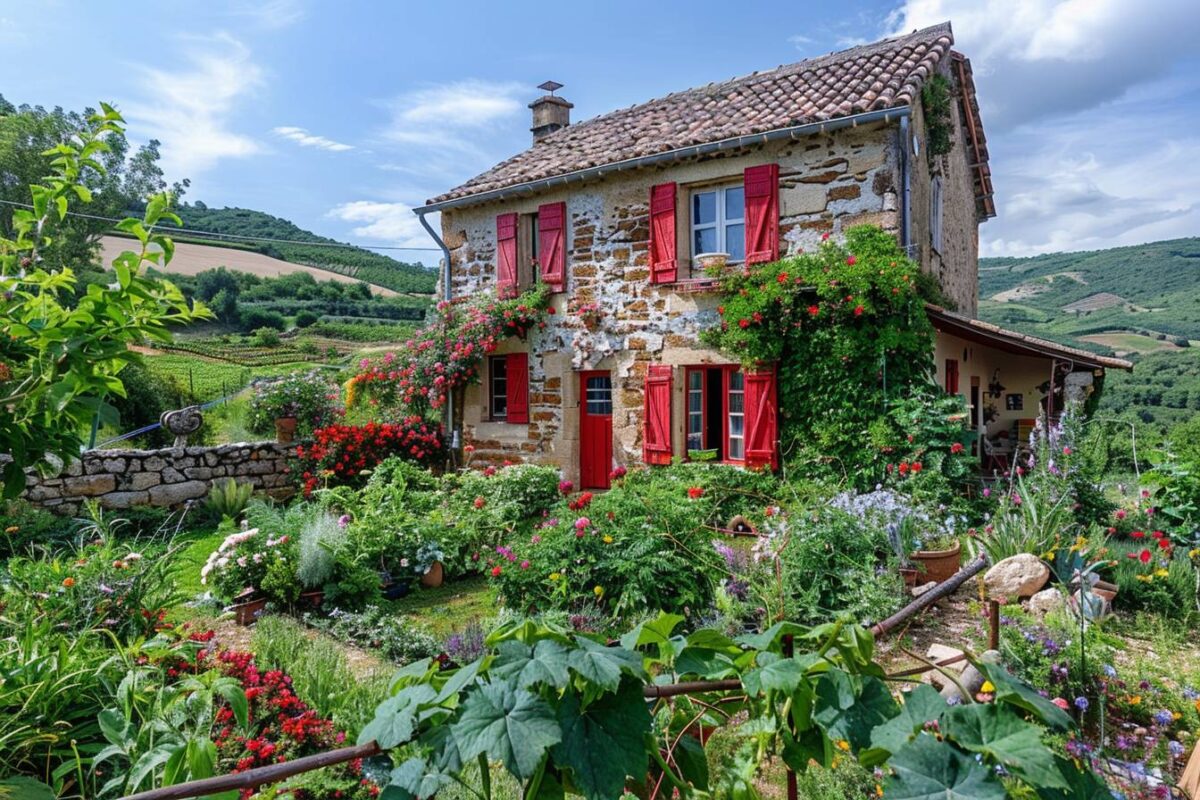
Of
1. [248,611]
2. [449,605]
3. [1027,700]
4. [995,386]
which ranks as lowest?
[449,605]

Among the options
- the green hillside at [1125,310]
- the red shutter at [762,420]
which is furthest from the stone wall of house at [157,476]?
the green hillside at [1125,310]

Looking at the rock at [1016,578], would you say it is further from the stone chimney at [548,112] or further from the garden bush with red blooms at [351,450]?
the stone chimney at [548,112]

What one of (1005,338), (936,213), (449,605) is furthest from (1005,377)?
(449,605)

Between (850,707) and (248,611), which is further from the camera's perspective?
(248,611)

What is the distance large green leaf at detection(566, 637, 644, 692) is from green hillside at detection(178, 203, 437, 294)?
41885mm

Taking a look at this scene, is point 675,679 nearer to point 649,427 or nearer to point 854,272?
point 854,272

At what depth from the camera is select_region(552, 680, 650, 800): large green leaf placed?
94 cm

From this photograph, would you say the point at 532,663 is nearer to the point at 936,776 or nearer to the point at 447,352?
the point at 936,776

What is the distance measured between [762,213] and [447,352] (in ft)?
18.3

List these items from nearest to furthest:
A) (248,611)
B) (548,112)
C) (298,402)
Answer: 1. (248,611)
2. (298,402)
3. (548,112)

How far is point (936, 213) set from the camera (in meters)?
10.7

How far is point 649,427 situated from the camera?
33.0ft

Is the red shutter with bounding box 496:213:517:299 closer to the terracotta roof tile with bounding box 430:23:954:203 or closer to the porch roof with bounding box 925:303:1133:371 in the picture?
the terracotta roof tile with bounding box 430:23:954:203

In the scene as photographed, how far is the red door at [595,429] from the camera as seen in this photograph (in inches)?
431
